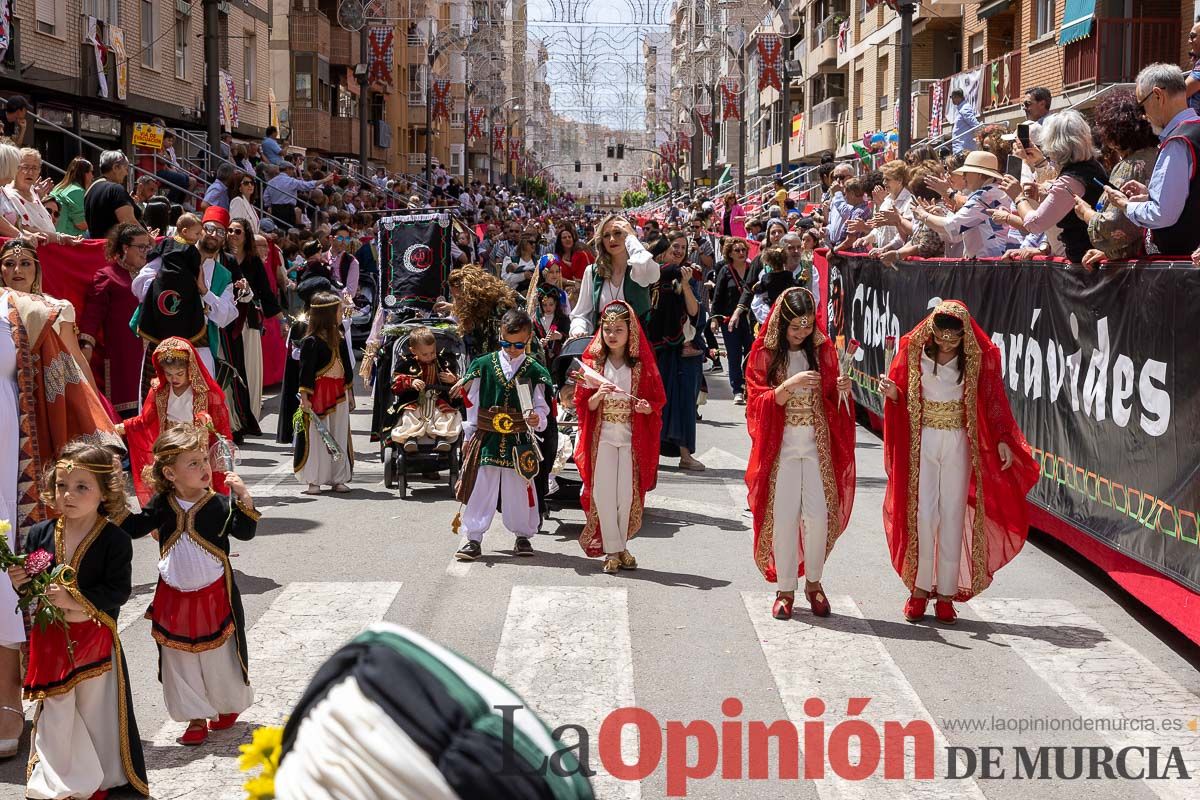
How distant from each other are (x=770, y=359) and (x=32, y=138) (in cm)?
1825

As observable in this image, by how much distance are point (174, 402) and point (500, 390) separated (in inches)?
80.2

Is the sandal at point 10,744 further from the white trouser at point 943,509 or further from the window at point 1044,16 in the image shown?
the window at point 1044,16

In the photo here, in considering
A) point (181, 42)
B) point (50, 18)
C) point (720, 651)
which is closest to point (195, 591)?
point (720, 651)

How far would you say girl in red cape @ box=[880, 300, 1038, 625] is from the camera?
7.48 meters

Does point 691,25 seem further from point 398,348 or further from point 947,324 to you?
point 947,324

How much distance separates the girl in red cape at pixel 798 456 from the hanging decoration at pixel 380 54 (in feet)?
95.9

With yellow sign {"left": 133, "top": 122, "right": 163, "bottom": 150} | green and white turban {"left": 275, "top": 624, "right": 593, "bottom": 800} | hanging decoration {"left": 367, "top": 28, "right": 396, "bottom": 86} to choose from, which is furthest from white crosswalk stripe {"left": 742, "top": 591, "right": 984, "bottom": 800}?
hanging decoration {"left": 367, "top": 28, "right": 396, "bottom": 86}

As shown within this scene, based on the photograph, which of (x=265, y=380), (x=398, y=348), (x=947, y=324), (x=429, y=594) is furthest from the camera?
(x=265, y=380)

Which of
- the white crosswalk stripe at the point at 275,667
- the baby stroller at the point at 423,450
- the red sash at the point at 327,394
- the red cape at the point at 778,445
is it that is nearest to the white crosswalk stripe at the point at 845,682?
the red cape at the point at 778,445

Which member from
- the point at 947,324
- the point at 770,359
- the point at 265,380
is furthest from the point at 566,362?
the point at 265,380

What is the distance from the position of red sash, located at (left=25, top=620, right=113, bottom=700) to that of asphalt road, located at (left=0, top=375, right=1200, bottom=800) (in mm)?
464

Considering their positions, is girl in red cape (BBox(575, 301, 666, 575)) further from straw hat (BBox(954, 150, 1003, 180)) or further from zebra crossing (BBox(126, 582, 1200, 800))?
straw hat (BBox(954, 150, 1003, 180))

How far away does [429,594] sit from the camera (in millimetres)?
7941

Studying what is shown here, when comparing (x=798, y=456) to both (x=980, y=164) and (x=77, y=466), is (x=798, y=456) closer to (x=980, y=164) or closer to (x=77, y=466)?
(x=77, y=466)
